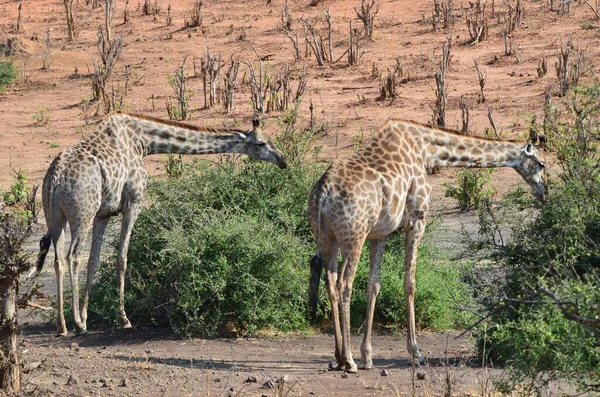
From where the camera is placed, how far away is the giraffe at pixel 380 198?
991 centimetres

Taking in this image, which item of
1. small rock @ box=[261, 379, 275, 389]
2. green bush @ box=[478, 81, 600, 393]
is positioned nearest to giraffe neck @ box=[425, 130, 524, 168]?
green bush @ box=[478, 81, 600, 393]

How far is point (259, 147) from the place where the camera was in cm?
1260

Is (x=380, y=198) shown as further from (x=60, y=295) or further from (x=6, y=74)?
(x=6, y=74)

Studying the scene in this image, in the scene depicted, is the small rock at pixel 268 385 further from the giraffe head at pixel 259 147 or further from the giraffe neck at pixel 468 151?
the giraffe head at pixel 259 147

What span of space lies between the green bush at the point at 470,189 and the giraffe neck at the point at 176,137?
518 centimetres

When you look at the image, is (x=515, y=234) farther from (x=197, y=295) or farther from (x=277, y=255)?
(x=197, y=295)

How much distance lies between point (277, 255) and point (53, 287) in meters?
3.49

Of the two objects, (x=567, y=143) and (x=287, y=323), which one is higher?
(x=567, y=143)

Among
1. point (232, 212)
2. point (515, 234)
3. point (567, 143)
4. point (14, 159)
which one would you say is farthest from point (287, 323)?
point (14, 159)

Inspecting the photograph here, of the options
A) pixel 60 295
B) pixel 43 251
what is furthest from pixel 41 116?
pixel 43 251

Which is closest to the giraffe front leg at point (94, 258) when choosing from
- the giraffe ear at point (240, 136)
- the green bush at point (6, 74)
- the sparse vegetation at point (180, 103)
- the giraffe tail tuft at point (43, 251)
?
the giraffe tail tuft at point (43, 251)

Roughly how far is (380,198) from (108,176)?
2918 millimetres

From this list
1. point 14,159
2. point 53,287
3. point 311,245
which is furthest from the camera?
point 14,159

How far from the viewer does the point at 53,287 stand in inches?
546
